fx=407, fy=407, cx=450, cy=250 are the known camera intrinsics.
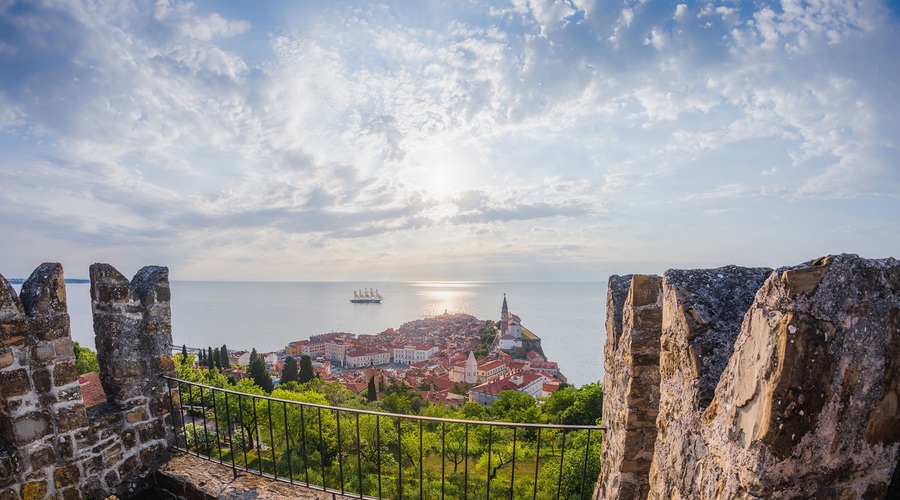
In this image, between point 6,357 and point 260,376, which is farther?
point 260,376

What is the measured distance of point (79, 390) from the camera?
3.82m

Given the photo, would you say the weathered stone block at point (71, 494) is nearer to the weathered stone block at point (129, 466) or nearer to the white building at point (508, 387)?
the weathered stone block at point (129, 466)

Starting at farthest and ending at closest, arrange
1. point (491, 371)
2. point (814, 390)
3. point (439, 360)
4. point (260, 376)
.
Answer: point (439, 360) < point (491, 371) < point (260, 376) < point (814, 390)

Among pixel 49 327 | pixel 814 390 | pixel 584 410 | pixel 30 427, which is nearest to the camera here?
pixel 814 390

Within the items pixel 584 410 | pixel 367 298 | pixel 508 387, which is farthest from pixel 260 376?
pixel 367 298

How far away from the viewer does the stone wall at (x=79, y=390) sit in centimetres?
345

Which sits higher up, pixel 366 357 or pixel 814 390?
pixel 814 390

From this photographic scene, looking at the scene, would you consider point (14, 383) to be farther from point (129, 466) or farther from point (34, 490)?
point (129, 466)

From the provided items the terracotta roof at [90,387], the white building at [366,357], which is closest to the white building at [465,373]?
the white building at [366,357]

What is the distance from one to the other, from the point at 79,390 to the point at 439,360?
56.6 m

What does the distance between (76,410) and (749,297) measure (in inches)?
210

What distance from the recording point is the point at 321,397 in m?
17.6

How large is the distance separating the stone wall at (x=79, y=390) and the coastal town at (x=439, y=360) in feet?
97.0

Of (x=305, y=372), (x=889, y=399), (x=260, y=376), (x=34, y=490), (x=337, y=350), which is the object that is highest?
(x=889, y=399)
